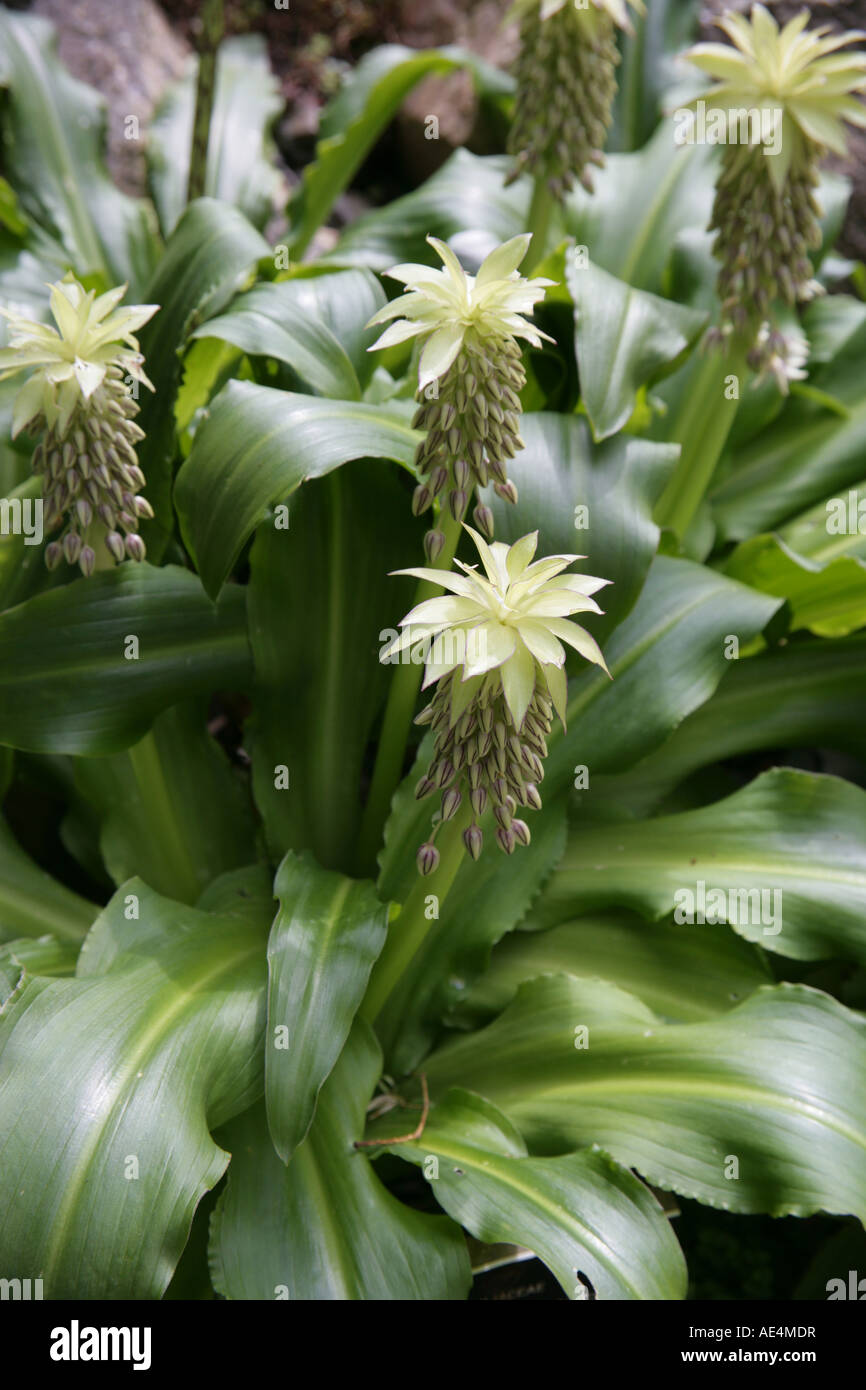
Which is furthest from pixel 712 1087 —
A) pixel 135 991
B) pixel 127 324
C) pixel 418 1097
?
pixel 127 324

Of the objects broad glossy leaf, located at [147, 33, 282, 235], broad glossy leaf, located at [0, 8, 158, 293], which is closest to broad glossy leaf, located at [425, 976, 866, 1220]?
broad glossy leaf, located at [0, 8, 158, 293]

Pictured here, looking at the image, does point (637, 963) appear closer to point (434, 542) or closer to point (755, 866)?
point (755, 866)

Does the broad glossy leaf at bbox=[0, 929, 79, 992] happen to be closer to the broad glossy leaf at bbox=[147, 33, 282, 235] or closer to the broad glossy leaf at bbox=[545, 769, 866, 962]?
the broad glossy leaf at bbox=[545, 769, 866, 962]

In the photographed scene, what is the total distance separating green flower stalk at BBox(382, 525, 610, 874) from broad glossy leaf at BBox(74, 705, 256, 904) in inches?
38.4

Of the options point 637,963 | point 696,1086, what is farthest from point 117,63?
point 696,1086

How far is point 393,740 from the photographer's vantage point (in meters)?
2.50

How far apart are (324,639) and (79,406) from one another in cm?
80

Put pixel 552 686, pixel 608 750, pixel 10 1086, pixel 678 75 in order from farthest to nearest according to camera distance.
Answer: pixel 678 75
pixel 608 750
pixel 10 1086
pixel 552 686

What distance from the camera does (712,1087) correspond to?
7.07 ft

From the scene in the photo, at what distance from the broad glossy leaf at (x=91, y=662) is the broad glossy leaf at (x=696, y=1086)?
1061mm

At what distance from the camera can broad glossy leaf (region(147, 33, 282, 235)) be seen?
13.2ft

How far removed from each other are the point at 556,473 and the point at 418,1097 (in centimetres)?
141

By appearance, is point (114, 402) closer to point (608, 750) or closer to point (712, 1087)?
point (608, 750)

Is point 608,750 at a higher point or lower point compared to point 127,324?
lower
